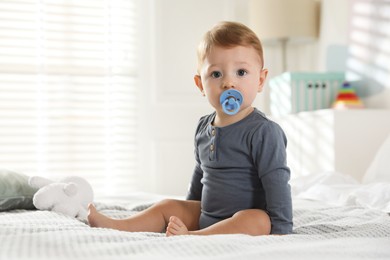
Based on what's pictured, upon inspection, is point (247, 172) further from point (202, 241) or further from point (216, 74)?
point (202, 241)

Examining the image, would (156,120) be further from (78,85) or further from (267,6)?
(267,6)

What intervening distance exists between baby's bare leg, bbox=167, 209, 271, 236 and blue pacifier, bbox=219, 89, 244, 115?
0.23 meters

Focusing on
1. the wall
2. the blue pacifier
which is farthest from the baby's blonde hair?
the wall

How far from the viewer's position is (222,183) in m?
1.35

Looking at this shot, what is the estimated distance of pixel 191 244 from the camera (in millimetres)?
946

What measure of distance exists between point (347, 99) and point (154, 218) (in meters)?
1.73

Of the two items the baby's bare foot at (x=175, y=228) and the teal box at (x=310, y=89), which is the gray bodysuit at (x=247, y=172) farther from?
the teal box at (x=310, y=89)

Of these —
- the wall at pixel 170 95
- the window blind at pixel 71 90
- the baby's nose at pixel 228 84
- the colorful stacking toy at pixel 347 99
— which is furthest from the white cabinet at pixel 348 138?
the baby's nose at pixel 228 84

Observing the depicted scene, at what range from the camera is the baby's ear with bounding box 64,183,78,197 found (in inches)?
60.2

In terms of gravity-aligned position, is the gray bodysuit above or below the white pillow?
above

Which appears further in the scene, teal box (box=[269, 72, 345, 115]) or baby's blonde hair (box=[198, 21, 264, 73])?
teal box (box=[269, 72, 345, 115])

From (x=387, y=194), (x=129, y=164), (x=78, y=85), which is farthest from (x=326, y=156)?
(x=78, y=85)

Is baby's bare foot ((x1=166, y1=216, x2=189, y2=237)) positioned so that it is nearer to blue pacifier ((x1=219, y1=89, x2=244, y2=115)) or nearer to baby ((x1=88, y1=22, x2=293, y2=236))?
baby ((x1=88, y1=22, x2=293, y2=236))

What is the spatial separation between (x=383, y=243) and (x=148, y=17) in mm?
2723
